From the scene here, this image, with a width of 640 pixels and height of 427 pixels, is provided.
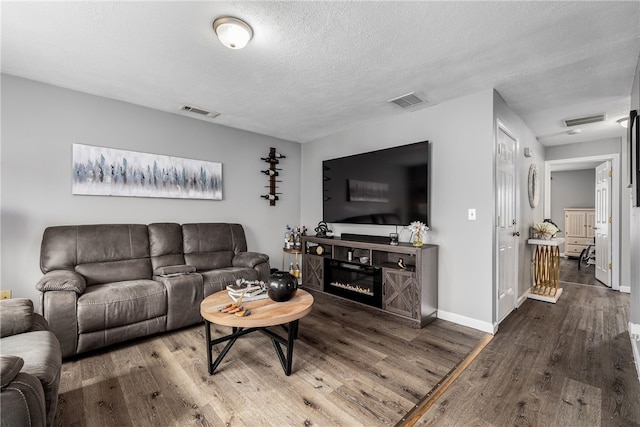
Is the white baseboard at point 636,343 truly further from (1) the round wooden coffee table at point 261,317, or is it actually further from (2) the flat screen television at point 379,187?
(1) the round wooden coffee table at point 261,317

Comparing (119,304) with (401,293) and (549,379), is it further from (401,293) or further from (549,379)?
(549,379)

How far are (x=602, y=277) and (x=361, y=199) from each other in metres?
4.44

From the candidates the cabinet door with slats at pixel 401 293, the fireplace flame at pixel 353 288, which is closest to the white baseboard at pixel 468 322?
the cabinet door with slats at pixel 401 293

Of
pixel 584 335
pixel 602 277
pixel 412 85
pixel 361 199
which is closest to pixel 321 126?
pixel 361 199

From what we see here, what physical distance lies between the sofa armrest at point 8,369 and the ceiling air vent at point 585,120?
5480 millimetres

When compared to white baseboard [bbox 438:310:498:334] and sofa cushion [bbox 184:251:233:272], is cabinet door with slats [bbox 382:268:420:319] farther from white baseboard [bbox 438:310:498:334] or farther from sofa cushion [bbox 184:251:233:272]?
sofa cushion [bbox 184:251:233:272]

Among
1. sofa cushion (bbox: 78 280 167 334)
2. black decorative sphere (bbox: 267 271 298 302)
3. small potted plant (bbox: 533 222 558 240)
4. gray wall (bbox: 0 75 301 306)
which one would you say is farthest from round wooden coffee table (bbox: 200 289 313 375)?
small potted plant (bbox: 533 222 558 240)

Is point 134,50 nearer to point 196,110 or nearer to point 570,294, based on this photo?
point 196,110

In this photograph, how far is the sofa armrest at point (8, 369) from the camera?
42.4 inches

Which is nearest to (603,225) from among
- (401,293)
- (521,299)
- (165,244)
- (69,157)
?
(521,299)

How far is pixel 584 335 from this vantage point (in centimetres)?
275

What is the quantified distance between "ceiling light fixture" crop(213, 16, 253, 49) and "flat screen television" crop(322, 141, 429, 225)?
2.15 meters

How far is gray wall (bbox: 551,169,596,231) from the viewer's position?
705 centimetres

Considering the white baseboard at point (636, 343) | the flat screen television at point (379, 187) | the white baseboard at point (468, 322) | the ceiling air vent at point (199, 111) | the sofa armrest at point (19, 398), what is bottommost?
the white baseboard at point (468, 322)
